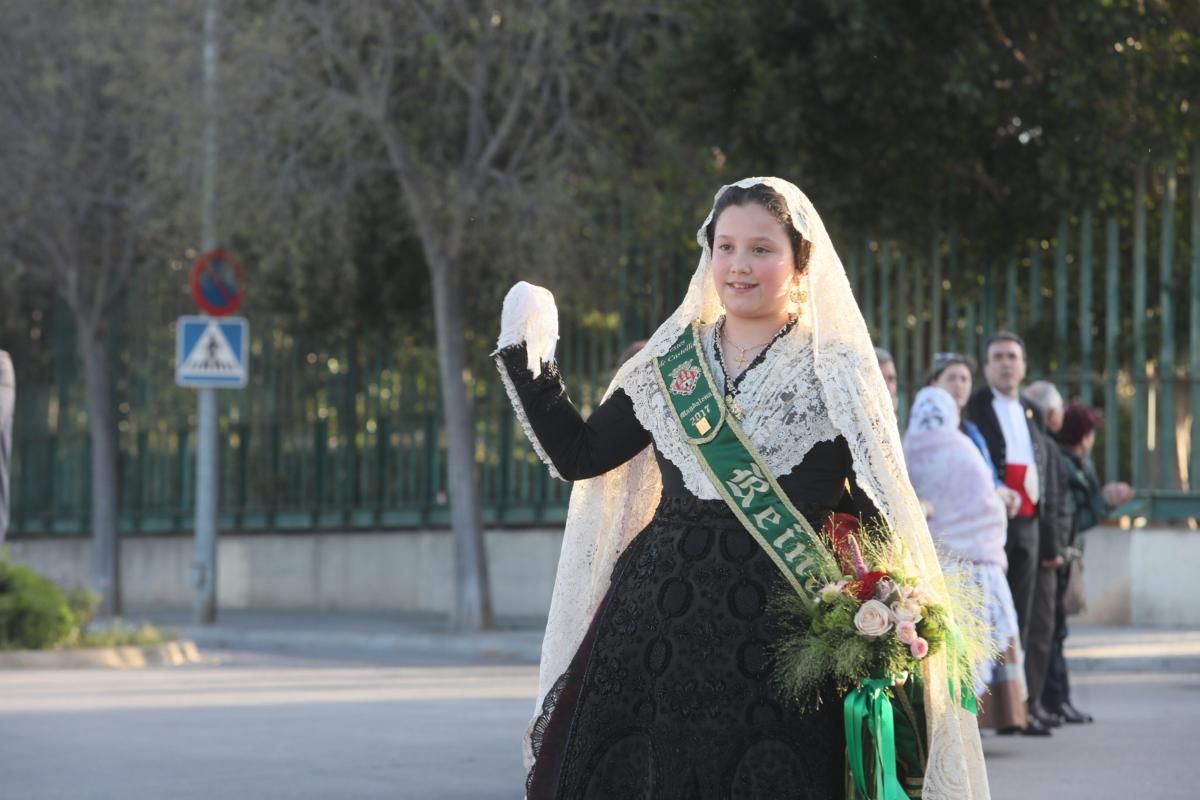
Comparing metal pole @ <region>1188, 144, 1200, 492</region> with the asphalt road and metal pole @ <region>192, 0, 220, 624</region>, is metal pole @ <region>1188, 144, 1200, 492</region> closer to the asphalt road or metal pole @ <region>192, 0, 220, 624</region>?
the asphalt road

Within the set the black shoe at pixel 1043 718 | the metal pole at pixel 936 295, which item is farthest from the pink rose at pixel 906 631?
the metal pole at pixel 936 295

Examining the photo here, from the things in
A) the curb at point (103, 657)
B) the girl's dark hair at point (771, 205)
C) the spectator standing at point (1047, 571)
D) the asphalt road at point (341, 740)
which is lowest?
the curb at point (103, 657)

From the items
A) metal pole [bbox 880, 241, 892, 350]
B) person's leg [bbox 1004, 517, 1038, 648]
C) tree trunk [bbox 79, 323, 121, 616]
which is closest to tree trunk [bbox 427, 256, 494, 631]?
metal pole [bbox 880, 241, 892, 350]

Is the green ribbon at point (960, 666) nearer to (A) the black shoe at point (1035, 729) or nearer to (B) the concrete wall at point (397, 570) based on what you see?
(A) the black shoe at point (1035, 729)

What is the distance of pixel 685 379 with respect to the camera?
203 inches

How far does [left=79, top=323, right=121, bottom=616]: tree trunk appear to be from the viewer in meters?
27.4

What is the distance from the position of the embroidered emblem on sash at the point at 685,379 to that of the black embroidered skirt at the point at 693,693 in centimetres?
26

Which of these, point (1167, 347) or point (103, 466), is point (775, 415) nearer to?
point (1167, 347)

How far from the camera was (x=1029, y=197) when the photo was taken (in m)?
21.1

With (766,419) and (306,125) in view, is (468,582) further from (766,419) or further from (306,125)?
(766,419)

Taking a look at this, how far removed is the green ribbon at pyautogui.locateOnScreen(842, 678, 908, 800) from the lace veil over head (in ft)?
0.42

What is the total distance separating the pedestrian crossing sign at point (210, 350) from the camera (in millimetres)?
22344

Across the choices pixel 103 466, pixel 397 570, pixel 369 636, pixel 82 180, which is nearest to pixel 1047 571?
pixel 369 636

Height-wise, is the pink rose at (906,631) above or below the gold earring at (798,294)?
below
